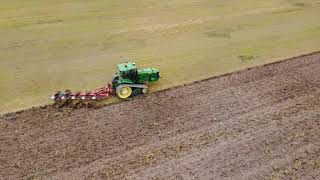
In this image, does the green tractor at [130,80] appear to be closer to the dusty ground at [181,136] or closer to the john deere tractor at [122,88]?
the john deere tractor at [122,88]

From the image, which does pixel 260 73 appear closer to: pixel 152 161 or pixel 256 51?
pixel 256 51

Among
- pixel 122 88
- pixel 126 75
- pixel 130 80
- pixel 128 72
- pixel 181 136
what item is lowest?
pixel 181 136

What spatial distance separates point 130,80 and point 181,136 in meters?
4.65

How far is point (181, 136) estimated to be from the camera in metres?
18.3

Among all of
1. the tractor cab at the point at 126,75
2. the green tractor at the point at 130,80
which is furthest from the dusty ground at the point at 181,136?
the tractor cab at the point at 126,75

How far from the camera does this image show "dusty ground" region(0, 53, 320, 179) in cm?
1630

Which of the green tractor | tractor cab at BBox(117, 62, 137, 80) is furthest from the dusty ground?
tractor cab at BBox(117, 62, 137, 80)

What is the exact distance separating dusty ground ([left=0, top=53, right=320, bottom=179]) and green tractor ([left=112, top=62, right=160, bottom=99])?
54 centimetres

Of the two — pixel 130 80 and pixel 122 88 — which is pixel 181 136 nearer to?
pixel 122 88

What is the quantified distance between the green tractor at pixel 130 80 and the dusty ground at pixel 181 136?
538 mm

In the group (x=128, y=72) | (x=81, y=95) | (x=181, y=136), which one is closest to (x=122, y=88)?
(x=128, y=72)

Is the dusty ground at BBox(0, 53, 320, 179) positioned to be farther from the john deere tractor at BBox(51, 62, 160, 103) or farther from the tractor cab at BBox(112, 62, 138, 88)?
the tractor cab at BBox(112, 62, 138, 88)

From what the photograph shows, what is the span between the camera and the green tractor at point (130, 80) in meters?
21.1

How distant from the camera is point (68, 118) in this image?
1970 cm
